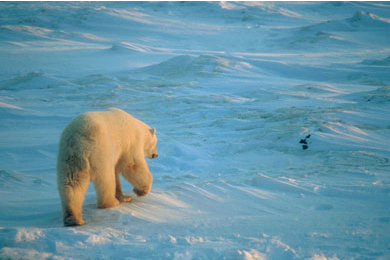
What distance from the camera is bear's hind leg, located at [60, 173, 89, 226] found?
134 inches

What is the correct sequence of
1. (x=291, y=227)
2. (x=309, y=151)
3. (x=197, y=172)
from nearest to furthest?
(x=291, y=227), (x=197, y=172), (x=309, y=151)

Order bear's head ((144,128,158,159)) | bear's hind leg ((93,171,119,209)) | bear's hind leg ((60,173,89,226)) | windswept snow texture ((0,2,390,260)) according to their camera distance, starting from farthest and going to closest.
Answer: bear's head ((144,128,158,159)) → bear's hind leg ((93,171,119,209)) → bear's hind leg ((60,173,89,226)) → windswept snow texture ((0,2,390,260))

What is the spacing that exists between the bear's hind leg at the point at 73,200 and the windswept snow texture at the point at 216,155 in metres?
0.18

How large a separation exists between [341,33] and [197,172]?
926 inches

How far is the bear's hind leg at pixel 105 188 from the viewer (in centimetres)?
361

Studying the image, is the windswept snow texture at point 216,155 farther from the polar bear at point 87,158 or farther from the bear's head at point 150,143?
the bear's head at point 150,143

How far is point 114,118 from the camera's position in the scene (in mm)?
4035

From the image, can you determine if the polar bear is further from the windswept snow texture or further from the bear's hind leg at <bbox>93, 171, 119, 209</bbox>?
the windswept snow texture

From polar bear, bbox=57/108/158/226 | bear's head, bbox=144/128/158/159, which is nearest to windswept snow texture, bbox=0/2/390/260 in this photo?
polar bear, bbox=57/108/158/226

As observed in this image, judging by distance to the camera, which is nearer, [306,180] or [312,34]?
[306,180]

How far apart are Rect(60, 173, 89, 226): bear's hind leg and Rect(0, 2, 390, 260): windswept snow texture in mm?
185

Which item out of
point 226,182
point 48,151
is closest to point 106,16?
point 48,151

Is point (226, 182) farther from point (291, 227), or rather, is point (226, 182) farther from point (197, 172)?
point (291, 227)

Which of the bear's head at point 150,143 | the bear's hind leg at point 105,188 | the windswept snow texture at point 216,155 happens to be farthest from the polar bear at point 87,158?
the bear's head at point 150,143
